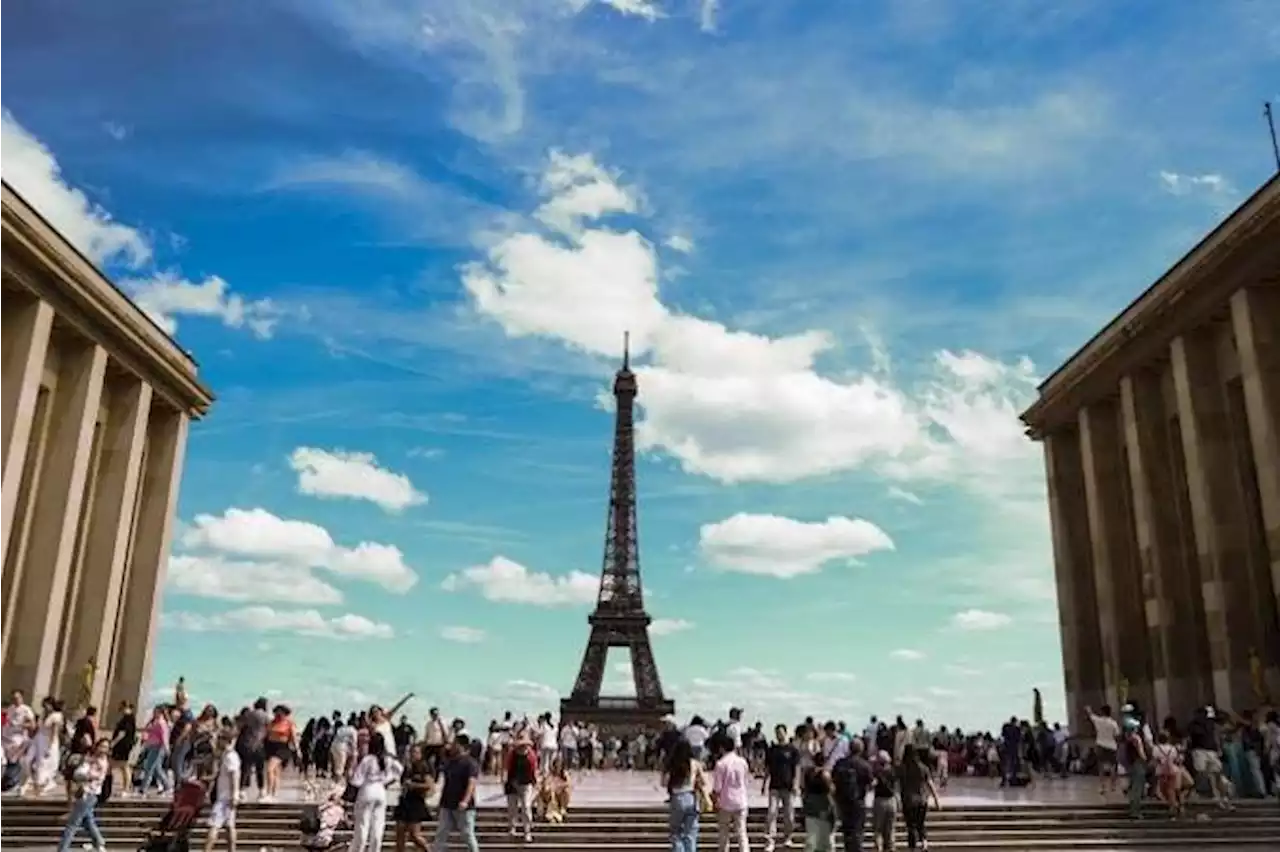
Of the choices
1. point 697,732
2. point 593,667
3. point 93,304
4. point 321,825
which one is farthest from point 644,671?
point 321,825

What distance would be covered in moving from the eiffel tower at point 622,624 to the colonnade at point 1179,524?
137ft

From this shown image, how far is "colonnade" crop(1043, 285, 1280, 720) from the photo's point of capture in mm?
29500

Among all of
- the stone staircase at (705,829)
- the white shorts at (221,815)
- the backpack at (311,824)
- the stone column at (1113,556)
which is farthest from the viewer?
the stone column at (1113,556)

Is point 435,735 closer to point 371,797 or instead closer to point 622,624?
point 371,797

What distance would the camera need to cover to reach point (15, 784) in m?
20.0

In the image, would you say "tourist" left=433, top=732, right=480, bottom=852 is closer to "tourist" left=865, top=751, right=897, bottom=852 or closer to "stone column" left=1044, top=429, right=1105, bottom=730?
"tourist" left=865, top=751, right=897, bottom=852

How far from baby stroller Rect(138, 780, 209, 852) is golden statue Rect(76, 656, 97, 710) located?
2502 centimetres

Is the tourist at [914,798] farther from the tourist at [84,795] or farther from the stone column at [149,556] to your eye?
the stone column at [149,556]

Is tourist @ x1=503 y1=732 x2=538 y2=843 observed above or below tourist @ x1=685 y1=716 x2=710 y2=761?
below

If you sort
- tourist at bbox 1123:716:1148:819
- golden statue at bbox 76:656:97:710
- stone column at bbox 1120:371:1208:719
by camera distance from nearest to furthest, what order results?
tourist at bbox 1123:716:1148:819
stone column at bbox 1120:371:1208:719
golden statue at bbox 76:656:97:710

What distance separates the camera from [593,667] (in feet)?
275

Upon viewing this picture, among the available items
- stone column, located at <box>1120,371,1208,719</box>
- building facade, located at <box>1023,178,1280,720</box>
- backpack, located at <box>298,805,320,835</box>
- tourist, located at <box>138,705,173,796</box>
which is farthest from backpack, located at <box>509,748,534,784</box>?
stone column, located at <box>1120,371,1208,719</box>

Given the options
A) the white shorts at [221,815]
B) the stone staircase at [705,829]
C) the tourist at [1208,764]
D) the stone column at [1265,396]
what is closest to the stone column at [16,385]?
the stone staircase at [705,829]

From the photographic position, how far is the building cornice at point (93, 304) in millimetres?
30297
